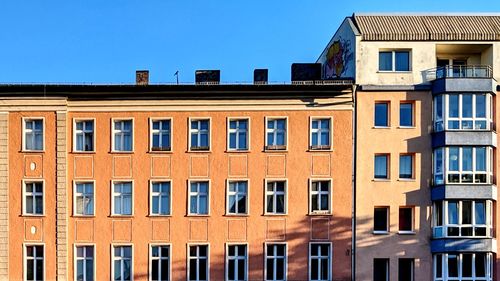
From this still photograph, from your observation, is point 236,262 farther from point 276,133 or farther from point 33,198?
point 33,198

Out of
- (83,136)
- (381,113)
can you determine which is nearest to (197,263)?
(83,136)

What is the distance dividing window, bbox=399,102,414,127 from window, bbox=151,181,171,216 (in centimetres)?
1177

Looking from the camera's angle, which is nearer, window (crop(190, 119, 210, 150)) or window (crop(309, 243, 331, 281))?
window (crop(309, 243, 331, 281))

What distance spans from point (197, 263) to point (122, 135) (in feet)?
23.6

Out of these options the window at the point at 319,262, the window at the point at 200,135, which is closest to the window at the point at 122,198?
the window at the point at 200,135

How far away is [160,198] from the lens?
3130cm

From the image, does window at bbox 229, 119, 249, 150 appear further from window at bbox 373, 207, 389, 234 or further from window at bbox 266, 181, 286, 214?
window at bbox 373, 207, 389, 234

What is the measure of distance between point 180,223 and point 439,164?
41.8ft

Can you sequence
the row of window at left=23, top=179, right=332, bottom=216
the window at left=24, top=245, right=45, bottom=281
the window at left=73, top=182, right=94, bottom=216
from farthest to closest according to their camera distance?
the window at left=73, top=182, right=94, bottom=216, the row of window at left=23, top=179, right=332, bottom=216, the window at left=24, top=245, right=45, bottom=281

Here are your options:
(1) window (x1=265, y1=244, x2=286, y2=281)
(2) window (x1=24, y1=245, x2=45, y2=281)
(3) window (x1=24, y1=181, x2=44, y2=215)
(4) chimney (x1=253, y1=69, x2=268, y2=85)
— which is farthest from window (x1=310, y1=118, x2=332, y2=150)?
(2) window (x1=24, y1=245, x2=45, y2=281)

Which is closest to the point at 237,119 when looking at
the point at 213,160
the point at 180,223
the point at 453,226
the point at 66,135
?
the point at 213,160

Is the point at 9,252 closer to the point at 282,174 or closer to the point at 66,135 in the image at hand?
the point at 66,135

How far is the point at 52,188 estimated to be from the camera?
31109mm

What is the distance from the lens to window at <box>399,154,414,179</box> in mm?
31328
